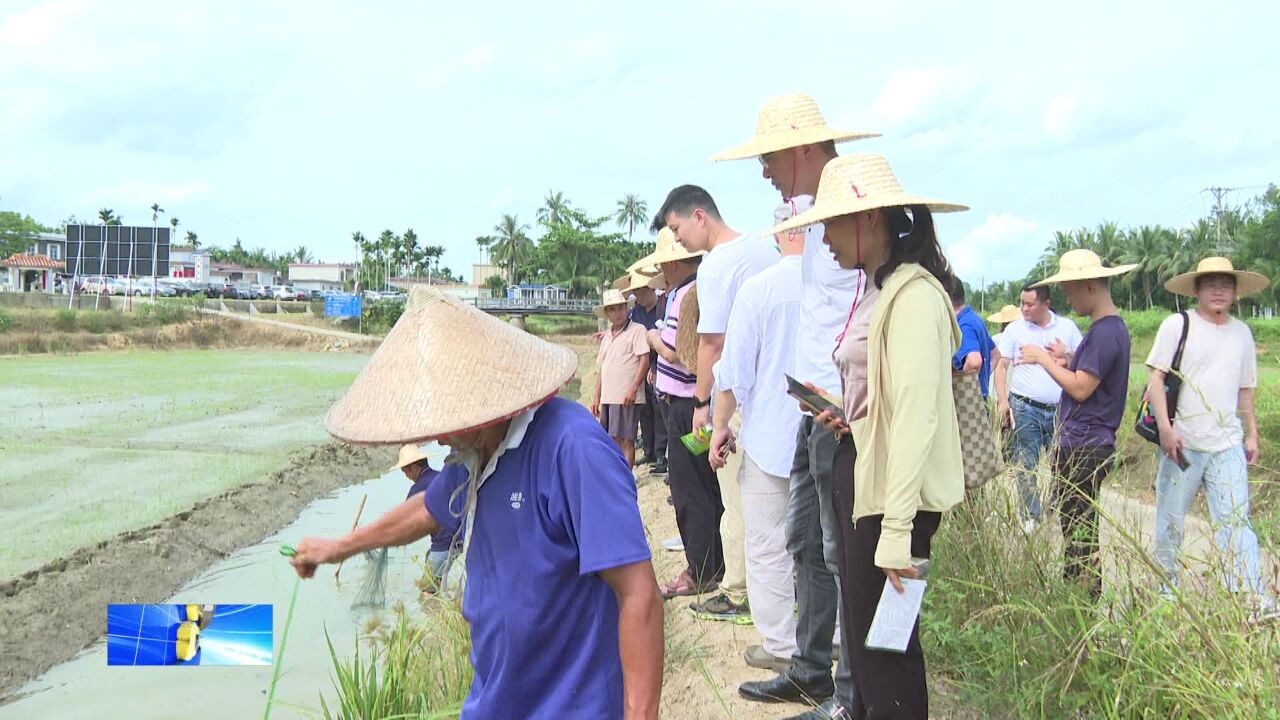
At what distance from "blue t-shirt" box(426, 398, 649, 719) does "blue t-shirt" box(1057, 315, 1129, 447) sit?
3112 millimetres

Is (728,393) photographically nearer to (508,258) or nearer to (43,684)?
(43,684)

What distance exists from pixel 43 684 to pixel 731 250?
4148mm

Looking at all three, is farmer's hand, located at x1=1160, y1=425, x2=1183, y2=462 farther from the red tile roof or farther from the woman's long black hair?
the red tile roof

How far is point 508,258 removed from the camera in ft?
299

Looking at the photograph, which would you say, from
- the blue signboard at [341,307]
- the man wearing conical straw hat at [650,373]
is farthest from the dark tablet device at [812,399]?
the blue signboard at [341,307]

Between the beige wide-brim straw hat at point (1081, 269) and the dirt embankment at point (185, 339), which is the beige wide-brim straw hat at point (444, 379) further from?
the dirt embankment at point (185, 339)

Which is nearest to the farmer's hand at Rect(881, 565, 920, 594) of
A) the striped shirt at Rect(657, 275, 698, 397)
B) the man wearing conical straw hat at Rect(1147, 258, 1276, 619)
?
the man wearing conical straw hat at Rect(1147, 258, 1276, 619)

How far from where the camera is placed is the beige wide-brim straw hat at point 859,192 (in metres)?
2.68

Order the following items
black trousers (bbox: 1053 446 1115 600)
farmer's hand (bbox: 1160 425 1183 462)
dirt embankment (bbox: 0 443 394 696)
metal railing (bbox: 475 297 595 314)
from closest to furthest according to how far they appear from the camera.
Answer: black trousers (bbox: 1053 446 1115 600)
farmer's hand (bbox: 1160 425 1183 462)
dirt embankment (bbox: 0 443 394 696)
metal railing (bbox: 475 297 595 314)

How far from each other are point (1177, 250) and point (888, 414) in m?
60.0

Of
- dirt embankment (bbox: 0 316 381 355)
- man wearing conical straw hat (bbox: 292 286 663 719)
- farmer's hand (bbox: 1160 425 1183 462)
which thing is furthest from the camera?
dirt embankment (bbox: 0 316 381 355)

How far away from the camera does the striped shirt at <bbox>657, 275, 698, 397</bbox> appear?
5.38 m

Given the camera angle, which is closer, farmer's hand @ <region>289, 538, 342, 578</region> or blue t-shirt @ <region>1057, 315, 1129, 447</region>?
farmer's hand @ <region>289, 538, 342, 578</region>

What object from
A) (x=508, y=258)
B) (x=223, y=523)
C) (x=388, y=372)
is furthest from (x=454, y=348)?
(x=508, y=258)
